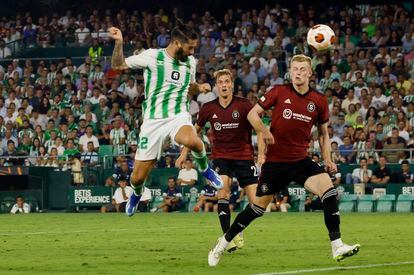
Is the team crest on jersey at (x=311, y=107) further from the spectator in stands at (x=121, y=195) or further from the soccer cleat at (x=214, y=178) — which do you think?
the spectator in stands at (x=121, y=195)

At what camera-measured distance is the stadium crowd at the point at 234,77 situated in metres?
29.5

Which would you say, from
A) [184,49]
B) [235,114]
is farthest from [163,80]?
[235,114]

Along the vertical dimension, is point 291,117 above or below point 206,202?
above

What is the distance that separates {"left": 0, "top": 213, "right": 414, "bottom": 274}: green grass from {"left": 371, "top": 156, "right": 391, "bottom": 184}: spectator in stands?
312 centimetres

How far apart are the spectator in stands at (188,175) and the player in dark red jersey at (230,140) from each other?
13.1 metres

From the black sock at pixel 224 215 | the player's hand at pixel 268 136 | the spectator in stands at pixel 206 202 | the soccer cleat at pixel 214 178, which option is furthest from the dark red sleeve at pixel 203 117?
the spectator in stands at pixel 206 202

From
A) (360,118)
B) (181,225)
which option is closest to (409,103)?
(360,118)

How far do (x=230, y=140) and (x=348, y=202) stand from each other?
12560 millimetres

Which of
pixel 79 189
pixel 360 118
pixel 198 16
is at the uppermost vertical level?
pixel 198 16

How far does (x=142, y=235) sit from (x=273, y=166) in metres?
6.17

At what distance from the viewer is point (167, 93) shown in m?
13.9

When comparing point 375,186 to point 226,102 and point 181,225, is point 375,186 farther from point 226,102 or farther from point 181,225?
point 226,102

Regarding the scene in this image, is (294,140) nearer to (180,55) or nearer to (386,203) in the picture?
(180,55)

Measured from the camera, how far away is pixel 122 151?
3116 centimetres
